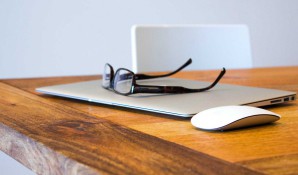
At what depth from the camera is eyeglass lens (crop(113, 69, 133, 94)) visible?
0.80 m

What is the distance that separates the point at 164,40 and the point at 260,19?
7.43ft

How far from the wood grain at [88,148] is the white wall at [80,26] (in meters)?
2.29

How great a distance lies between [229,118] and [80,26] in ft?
8.59

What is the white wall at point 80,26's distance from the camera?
9.66 feet

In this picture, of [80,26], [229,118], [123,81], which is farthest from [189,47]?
[80,26]

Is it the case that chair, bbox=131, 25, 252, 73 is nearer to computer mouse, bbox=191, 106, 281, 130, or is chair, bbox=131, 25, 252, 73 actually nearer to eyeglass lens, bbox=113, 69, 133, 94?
eyeglass lens, bbox=113, 69, 133, 94

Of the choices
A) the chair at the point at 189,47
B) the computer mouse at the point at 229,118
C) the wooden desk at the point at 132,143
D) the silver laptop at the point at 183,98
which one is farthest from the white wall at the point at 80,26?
the computer mouse at the point at 229,118

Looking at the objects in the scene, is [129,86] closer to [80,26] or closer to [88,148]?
[88,148]

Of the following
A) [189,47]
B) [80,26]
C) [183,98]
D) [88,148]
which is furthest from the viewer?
[80,26]

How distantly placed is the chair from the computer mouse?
3.56 feet

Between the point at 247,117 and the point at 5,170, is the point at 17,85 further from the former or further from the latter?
the point at 5,170

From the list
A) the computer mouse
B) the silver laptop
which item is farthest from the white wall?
the computer mouse

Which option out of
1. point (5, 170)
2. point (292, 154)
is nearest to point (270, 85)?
point (292, 154)

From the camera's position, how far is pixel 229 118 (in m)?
0.57
